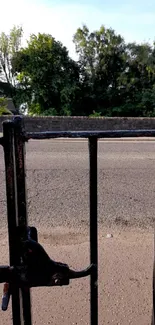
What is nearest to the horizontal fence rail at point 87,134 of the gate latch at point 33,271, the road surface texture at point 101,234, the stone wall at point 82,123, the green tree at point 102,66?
the gate latch at point 33,271

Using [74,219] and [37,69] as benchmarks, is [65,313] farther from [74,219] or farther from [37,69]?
[37,69]

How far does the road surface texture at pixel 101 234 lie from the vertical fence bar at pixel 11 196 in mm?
1215

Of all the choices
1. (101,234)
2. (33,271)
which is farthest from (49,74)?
(33,271)

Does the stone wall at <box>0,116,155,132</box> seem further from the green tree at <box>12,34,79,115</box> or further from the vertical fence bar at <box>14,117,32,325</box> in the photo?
the vertical fence bar at <box>14,117,32,325</box>

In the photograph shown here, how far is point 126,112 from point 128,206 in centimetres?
2144

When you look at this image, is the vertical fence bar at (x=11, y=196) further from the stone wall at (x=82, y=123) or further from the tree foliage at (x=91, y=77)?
the tree foliage at (x=91, y=77)

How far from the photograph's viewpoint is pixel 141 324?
2240 millimetres

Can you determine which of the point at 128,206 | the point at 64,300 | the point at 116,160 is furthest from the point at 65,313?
the point at 116,160

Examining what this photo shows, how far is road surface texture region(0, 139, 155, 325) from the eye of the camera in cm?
238

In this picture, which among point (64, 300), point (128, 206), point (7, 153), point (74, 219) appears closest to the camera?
point (7, 153)

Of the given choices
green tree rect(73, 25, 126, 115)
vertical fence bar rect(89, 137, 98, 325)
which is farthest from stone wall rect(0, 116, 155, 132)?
vertical fence bar rect(89, 137, 98, 325)

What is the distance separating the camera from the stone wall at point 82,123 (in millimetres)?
15391

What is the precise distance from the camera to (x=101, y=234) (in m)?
3.52

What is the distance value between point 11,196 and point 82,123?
14847 mm
